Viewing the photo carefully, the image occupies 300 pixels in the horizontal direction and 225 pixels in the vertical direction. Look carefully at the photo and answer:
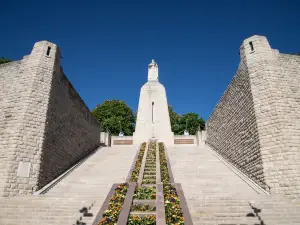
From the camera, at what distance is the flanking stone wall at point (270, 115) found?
8.96 m

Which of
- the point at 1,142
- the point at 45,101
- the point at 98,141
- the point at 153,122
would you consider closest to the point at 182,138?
the point at 153,122

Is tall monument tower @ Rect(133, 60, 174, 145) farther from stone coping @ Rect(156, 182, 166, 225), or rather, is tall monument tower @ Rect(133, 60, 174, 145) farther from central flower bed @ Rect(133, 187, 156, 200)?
stone coping @ Rect(156, 182, 166, 225)

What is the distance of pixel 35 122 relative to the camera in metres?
10.5

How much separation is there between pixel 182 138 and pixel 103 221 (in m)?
17.7

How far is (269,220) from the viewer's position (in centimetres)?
685

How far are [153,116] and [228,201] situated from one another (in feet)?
54.3

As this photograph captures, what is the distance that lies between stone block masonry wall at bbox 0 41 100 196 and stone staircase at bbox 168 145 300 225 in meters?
6.15

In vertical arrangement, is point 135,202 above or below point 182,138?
below

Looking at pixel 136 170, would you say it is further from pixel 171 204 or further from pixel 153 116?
pixel 153 116

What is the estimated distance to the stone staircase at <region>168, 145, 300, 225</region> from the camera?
687 centimetres

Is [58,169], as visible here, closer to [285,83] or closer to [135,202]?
[135,202]

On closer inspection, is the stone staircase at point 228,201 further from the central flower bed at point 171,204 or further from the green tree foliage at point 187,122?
the green tree foliage at point 187,122

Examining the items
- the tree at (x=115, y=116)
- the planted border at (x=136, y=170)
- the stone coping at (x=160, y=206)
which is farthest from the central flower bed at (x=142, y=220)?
the tree at (x=115, y=116)

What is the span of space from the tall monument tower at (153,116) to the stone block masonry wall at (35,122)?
9.68 metres
